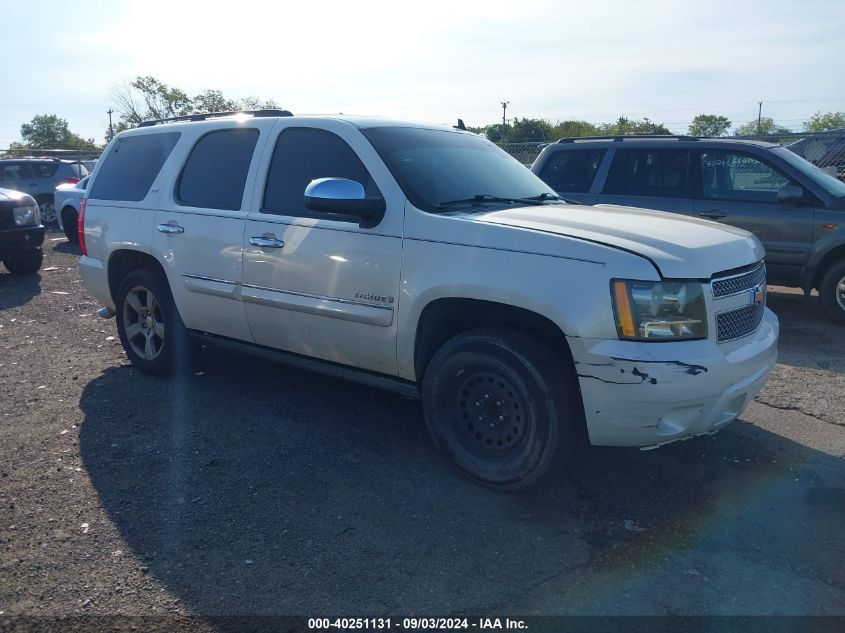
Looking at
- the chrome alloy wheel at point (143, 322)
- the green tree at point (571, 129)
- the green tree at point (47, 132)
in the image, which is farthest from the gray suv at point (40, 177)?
the green tree at point (47, 132)

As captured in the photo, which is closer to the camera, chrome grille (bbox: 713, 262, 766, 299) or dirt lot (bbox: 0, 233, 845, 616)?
dirt lot (bbox: 0, 233, 845, 616)

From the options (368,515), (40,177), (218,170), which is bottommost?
(368,515)

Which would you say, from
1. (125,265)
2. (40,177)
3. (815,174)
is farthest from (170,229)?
(40,177)

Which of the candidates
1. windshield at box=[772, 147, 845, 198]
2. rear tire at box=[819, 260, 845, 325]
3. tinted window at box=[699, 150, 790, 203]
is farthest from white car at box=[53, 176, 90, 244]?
rear tire at box=[819, 260, 845, 325]

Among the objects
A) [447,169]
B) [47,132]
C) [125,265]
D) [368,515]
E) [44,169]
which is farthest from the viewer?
[47,132]

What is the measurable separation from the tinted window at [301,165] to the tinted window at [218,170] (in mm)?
283

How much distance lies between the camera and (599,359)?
3645mm

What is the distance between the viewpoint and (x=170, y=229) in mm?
5621

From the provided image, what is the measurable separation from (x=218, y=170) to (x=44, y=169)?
54.4 feet

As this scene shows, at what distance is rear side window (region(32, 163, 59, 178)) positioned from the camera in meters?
19.6

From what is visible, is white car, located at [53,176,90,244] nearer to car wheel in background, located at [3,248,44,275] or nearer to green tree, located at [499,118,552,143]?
car wheel in background, located at [3,248,44,275]

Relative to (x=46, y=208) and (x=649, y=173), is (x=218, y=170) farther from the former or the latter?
(x=46, y=208)

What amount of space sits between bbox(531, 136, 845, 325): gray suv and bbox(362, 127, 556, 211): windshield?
3.60 metres

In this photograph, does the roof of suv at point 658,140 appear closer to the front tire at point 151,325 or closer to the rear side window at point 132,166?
the rear side window at point 132,166
